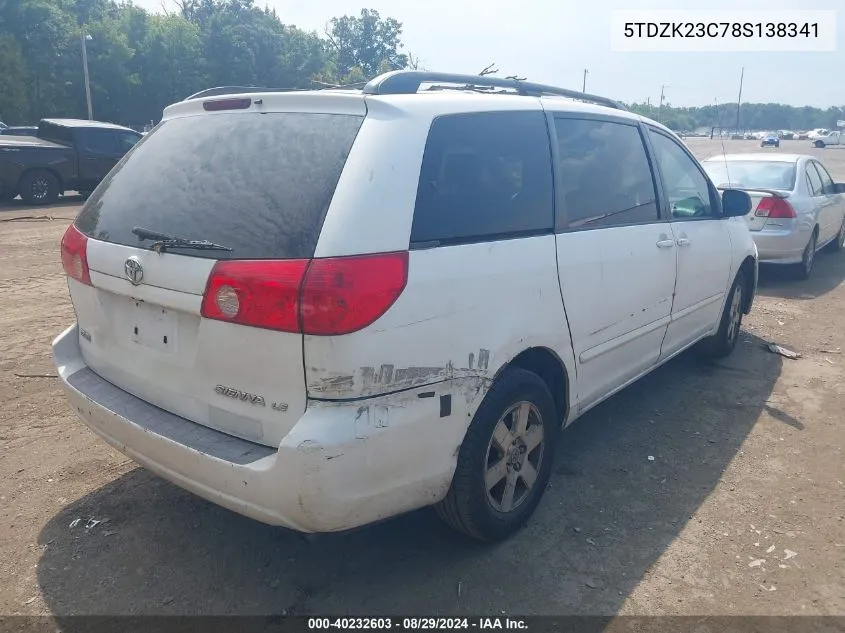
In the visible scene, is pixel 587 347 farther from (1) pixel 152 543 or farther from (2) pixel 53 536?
(2) pixel 53 536

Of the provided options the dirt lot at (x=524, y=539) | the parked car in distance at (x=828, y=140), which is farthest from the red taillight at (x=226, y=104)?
the parked car in distance at (x=828, y=140)

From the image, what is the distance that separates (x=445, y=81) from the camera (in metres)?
3.06

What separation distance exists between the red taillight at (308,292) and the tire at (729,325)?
3.84 m

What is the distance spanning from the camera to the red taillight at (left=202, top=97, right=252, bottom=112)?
2.82m

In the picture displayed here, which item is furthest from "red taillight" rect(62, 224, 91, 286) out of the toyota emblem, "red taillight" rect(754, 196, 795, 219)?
"red taillight" rect(754, 196, 795, 219)

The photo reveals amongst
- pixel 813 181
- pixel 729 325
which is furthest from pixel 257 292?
pixel 813 181

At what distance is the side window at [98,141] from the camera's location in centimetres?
1566

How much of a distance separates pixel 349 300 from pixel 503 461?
45.9 inches

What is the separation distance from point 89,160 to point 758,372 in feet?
49.3

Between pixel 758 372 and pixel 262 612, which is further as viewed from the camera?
pixel 758 372

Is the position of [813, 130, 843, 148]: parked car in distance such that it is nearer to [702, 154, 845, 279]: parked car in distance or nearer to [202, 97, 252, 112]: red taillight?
[702, 154, 845, 279]: parked car in distance

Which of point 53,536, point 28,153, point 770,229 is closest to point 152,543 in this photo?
point 53,536

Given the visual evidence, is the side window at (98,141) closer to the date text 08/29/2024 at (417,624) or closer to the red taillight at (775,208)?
the red taillight at (775,208)

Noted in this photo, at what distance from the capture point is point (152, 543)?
119 inches
